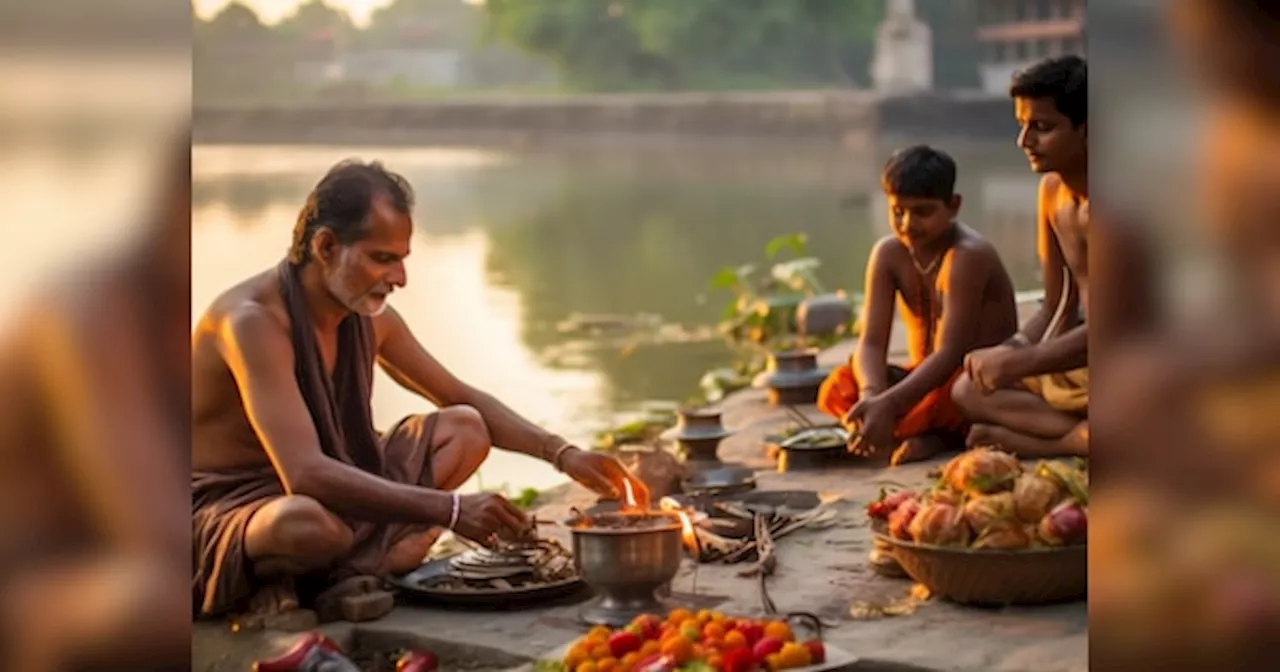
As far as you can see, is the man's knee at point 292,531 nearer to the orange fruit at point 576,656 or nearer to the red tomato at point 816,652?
the orange fruit at point 576,656

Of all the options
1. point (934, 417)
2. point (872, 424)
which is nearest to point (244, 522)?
point (872, 424)

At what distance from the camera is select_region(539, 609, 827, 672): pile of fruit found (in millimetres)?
3840

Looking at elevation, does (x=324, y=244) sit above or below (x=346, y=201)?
below

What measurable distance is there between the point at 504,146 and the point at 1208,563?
21.1 m

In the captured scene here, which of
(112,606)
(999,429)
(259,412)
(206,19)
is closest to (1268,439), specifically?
(112,606)

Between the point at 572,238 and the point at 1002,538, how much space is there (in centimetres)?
1421

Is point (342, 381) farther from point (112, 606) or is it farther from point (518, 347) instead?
point (518, 347)

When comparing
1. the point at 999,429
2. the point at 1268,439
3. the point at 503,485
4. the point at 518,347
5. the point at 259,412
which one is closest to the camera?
the point at 1268,439

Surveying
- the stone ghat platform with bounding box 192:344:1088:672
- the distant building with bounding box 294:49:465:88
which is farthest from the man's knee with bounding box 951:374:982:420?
the distant building with bounding box 294:49:465:88

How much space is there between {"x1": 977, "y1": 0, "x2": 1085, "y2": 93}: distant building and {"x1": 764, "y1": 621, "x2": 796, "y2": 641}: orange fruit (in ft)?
68.3

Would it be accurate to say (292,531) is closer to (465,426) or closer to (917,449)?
(465,426)

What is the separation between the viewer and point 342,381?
484cm

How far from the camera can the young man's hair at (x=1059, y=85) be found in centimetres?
527

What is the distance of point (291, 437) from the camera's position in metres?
4.52
